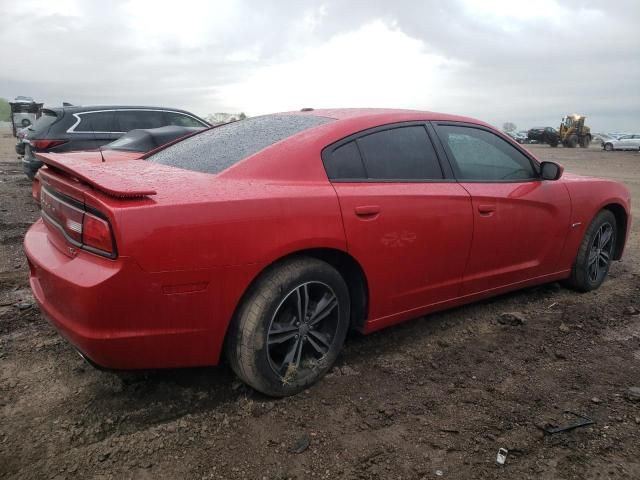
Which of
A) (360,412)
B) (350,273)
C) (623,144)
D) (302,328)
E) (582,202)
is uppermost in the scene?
(582,202)

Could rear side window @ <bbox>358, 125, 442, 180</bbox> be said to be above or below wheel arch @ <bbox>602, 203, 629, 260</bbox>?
above

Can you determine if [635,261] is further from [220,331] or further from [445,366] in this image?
[220,331]

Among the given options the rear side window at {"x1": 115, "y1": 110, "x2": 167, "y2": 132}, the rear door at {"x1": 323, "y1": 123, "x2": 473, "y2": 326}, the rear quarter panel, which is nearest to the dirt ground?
the rear door at {"x1": 323, "y1": 123, "x2": 473, "y2": 326}

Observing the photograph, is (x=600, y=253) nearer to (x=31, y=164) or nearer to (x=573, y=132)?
(x=31, y=164)

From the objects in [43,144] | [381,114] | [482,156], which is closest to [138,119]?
[43,144]

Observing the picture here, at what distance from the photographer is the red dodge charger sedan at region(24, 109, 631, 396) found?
2170 mm

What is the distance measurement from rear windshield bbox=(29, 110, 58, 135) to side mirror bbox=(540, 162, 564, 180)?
695 centimetres

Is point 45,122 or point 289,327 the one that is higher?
point 45,122

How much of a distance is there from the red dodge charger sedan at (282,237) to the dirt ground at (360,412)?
10.6 inches

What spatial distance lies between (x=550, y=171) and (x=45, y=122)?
726 centimetres

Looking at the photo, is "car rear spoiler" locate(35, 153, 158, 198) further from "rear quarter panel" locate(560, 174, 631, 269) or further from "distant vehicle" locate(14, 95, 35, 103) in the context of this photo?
"distant vehicle" locate(14, 95, 35, 103)

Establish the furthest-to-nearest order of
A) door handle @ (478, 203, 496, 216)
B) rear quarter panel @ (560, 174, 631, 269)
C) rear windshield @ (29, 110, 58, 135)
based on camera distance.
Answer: rear windshield @ (29, 110, 58, 135) → rear quarter panel @ (560, 174, 631, 269) → door handle @ (478, 203, 496, 216)

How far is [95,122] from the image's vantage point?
8039 mm

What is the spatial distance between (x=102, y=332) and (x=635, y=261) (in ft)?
17.6
